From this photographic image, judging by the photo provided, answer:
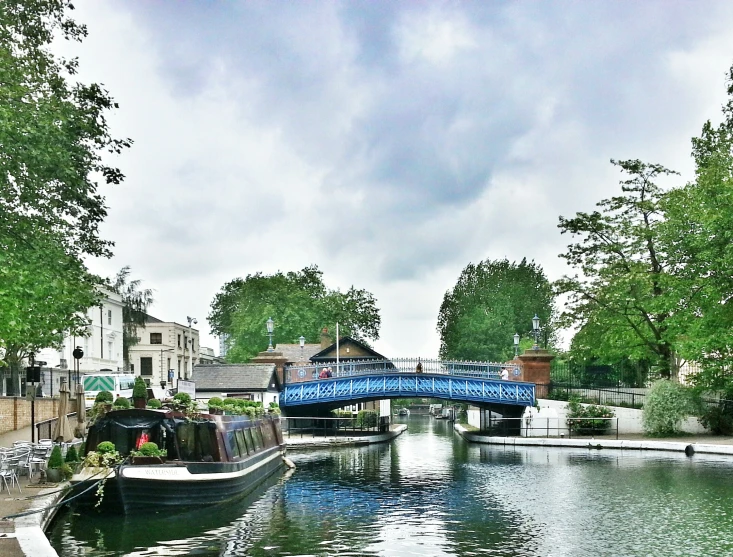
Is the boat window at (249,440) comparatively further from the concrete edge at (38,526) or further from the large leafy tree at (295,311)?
the large leafy tree at (295,311)

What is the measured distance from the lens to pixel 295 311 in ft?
307

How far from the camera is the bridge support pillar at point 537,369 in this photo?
163ft

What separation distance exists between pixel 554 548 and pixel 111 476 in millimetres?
10694

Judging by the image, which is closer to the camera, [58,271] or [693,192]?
[58,271]

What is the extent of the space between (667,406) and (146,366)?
5933cm

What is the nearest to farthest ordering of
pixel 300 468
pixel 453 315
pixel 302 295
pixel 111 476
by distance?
pixel 111 476
pixel 300 468
pixel 302 295
pixel 453 315

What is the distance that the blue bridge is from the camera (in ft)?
162

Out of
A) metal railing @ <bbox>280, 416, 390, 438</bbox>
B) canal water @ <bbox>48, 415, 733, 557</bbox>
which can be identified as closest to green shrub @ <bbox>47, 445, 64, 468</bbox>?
canal water @ <bbox>48, 415, 733, 557</bbox>

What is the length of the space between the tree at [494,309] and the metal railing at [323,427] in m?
27.6

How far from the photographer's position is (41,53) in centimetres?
2467

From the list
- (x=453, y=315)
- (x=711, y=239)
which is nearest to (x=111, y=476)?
(x=711, y=239)

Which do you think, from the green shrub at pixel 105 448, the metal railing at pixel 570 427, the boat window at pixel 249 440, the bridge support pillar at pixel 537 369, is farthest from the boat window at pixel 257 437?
the bridge support pillar at pixel 537 369

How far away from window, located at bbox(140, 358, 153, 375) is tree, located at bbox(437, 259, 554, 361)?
107ft

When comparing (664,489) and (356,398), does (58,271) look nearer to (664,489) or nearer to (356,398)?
(664,489)
